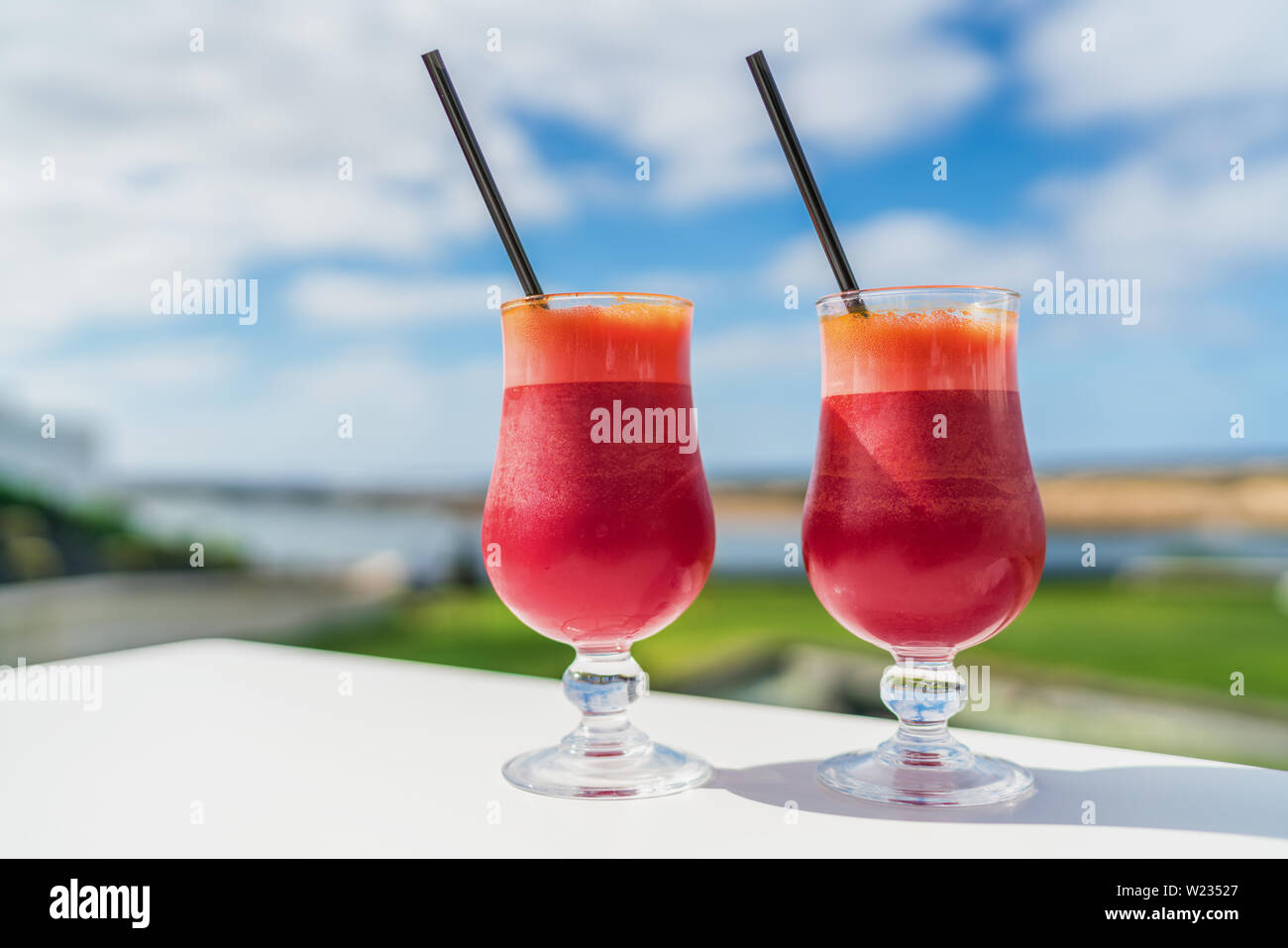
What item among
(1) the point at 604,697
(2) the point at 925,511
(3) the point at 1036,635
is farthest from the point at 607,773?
(3) the point at 1036,635

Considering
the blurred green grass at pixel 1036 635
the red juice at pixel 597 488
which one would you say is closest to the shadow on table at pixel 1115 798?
the red juice at pixel 597 488

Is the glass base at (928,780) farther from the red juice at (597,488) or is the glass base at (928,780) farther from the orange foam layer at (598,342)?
the orange foam layer at (598,342)

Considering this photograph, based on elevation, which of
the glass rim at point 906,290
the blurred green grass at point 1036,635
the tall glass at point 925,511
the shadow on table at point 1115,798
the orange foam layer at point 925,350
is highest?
the glass rim at point 906,290

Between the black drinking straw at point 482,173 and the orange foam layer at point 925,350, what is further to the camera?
the black drinking straw at point 482,173

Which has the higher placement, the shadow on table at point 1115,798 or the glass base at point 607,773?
the glass base at point 607,773

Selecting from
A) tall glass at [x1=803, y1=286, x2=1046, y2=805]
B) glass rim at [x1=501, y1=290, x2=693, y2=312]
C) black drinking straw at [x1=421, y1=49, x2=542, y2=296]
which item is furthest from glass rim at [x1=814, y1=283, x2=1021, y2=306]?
black drinking straw at [x1=421, y1=49, x2=542, y2=296]

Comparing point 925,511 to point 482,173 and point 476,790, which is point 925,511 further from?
point 482,173

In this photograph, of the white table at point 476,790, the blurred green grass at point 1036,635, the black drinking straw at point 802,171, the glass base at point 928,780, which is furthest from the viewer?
the blurred green grass at point 1036,635
